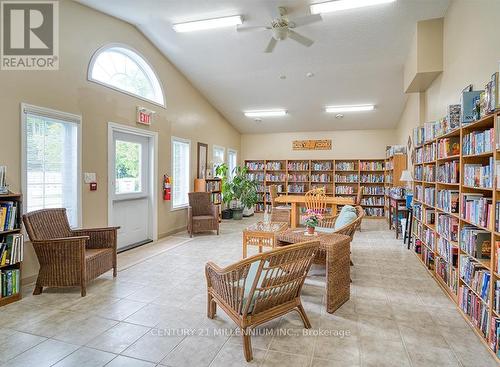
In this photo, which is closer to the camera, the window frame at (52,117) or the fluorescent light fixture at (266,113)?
the window frame at (52,117)

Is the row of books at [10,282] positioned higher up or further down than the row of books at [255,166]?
further down

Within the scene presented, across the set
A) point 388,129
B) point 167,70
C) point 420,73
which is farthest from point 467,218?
point 388,129

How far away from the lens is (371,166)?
28.0 ft

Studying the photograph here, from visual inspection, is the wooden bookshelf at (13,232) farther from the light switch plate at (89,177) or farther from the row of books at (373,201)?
the row of books at (373,201)

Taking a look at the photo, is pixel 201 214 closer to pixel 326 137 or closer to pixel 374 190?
pixel 326 137

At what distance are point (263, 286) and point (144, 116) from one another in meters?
3.92

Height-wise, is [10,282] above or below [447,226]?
below

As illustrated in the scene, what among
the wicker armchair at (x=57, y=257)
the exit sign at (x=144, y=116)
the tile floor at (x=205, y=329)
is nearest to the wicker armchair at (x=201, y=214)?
the exit sign at (x=144, y=116)

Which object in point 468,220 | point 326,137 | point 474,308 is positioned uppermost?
point 326,137

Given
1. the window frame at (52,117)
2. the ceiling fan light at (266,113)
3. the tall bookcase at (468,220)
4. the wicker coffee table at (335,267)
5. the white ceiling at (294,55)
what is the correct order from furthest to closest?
the ceiling fan light at (266,113) → the white ceiling at (294,55) → the window frame at (52,117) → the wicker coffee table at (335,267) → the tall bookcase at (468,220)

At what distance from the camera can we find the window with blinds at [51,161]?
10.8 feet

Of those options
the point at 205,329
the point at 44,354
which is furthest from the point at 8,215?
the point at 205,329

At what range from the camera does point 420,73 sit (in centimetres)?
431

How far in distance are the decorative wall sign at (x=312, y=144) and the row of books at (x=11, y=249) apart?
7.62 meters
